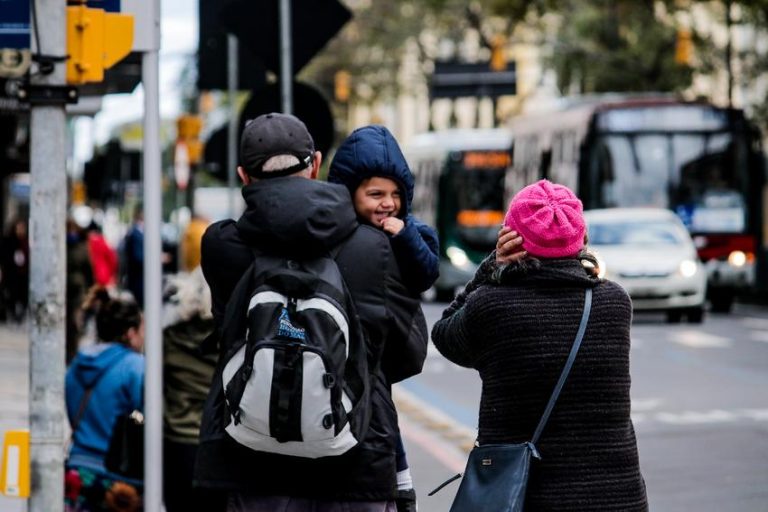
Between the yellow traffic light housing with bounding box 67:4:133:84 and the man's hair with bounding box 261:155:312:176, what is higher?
the yellow traffic light housing with bounding box 67:4:133:84

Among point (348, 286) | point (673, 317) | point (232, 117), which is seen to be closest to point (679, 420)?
point (232, 117)

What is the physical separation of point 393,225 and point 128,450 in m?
2.20

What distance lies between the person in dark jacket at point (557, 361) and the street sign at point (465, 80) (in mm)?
42240

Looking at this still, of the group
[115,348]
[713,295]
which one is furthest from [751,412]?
[713,295]

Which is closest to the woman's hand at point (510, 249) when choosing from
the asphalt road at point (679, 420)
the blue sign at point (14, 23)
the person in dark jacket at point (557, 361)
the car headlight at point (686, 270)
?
the person in dark jacket at point (557, 361)

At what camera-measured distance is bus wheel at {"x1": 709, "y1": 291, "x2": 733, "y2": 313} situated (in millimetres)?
30859

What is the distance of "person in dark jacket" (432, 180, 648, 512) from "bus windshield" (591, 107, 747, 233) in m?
26.2

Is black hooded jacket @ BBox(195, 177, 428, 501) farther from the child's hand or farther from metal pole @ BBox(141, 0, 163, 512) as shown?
metal pole @ BBox(141, 0, 163, 512)

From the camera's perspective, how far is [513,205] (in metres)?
4.54

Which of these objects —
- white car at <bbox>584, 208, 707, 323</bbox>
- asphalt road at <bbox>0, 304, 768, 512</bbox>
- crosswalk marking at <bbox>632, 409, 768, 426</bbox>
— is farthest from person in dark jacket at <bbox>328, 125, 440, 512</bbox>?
white car at <bbox>584, 208, 707, 323</bbox>

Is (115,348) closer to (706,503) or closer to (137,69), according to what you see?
(137,69)

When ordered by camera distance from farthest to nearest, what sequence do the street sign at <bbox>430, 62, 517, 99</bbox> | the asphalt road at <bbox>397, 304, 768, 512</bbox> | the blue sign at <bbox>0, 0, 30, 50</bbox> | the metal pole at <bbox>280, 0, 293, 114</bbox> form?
the street sign at <bbox>430, 62, 517, 99</bbox>, the asphalt road at <bbox>397, 304, 768, 512</bbox>, the metal pole at <bbox>280, 0, 293, 114</bbox>, the blue sign at <bbox>0, 0, 30, 50</bbox>

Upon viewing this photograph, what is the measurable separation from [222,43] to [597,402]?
8.81 meters

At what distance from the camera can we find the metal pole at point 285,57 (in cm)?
910
